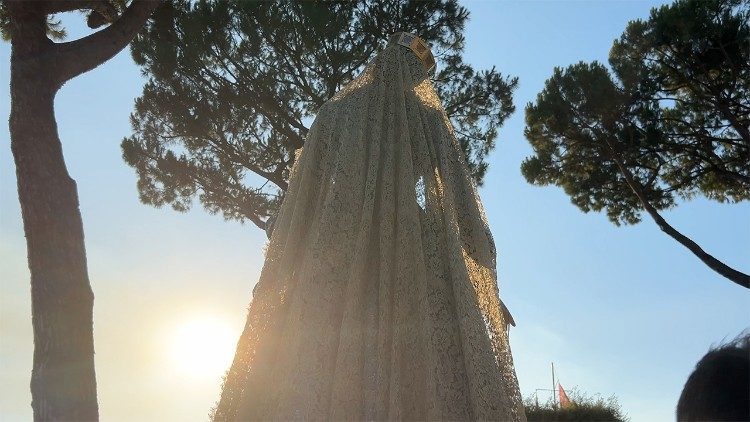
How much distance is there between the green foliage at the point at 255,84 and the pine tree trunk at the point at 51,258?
14.6 feet

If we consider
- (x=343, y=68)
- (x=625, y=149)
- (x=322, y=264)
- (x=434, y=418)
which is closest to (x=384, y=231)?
(x=322, y=264)

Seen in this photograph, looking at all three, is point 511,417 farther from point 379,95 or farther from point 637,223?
point 637,223

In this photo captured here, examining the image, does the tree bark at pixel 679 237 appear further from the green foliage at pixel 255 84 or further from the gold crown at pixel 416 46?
the gold crown at pixel 416 46

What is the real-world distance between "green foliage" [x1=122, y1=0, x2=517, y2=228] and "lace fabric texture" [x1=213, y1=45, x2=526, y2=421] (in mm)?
5894

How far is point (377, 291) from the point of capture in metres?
2.49

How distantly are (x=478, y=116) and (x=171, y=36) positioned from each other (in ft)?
11.9

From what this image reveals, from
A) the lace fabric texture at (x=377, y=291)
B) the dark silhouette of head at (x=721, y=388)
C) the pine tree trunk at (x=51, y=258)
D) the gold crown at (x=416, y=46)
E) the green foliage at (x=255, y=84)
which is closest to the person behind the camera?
the dark silhouette of head at (x=721, y=388)

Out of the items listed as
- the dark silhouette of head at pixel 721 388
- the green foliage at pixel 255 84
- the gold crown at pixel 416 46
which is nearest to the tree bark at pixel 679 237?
the green foliage at pixel 255 84

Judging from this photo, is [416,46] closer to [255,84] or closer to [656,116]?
[255,84]

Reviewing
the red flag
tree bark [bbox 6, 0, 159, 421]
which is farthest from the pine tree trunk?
the red flag

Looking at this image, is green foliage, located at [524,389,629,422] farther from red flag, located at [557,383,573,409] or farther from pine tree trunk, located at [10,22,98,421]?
pine tree trunk, located at [10,22,98,421]

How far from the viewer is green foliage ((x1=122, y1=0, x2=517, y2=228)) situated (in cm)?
867

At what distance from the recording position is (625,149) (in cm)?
1009

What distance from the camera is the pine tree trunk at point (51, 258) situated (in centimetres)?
388
